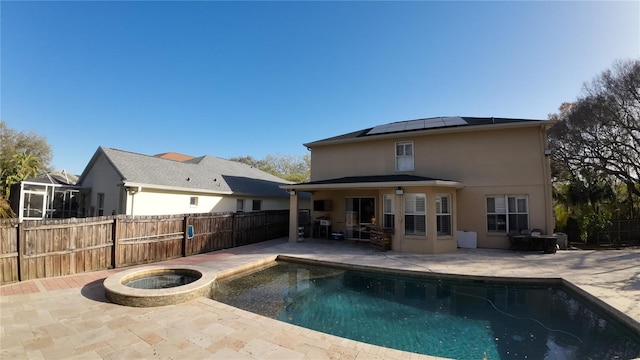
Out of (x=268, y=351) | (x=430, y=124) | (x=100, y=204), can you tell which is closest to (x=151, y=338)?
(x=268, y=351)

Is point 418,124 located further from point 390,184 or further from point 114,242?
point 114,242

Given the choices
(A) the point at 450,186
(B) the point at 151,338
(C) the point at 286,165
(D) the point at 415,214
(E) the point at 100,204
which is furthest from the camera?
(C) the point at 286,165

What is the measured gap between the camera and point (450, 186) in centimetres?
1165

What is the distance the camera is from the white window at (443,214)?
11.5 m

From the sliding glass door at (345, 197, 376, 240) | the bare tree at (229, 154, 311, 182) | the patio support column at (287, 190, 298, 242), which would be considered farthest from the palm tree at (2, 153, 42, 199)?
the bare tree at (229, 154, 311, 182)

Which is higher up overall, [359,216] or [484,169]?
[484,169]

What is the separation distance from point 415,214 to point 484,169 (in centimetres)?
422

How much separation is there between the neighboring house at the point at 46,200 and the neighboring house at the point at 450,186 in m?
12.1

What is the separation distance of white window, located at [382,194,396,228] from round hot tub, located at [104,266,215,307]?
320 inches

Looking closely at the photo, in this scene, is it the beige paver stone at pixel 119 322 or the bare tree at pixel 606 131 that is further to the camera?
the bare tree at pixel 606 131

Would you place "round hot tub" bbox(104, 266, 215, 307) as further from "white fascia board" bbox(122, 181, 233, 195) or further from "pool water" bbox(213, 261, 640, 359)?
"white fascia board" bbox(122, 181, 233, 195)

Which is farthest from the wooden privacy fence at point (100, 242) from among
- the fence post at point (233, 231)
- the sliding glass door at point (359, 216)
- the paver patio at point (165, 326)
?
the sliding glass door at point (359, 216)

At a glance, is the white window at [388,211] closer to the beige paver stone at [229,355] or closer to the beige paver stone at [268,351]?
the beige paver stone at [268,351]

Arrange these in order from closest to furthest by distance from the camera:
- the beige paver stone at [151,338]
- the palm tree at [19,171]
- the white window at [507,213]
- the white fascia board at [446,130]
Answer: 1. the beige paver stone at [151,338]
2. the white fascia board at [446,130]
3. the white window at [507,213]
4. the palm tree at [19,171]
